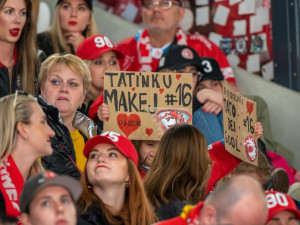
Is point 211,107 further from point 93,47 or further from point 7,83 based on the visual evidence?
point 7,83

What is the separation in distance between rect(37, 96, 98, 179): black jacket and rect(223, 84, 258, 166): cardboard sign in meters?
0.95

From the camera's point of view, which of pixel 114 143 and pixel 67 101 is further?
pixel 67 101

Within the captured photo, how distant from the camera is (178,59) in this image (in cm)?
791

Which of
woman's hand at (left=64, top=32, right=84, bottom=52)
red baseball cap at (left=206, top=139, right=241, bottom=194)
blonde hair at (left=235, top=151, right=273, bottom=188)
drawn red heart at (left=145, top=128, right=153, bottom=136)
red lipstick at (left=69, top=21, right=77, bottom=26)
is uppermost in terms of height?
red lipstick at (left=69, top=21, right=77, bottom=26)

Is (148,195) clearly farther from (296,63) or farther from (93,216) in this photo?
(296,63)

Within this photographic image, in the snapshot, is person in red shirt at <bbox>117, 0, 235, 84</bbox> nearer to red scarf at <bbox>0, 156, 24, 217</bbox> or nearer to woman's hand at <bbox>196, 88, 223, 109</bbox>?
woman's hand at <bbox>196, 88, 223, 109</bbox>

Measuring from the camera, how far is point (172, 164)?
6020mm

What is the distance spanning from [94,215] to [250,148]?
62.7 inches

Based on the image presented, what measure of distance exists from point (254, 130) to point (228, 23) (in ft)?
8.54

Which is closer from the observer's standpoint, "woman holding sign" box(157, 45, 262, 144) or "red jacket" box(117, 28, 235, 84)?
"woman holding sign" box(157, 45, 262, 144)

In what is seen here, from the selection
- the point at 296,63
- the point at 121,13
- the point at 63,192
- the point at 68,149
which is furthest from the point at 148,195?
the point at 121,13

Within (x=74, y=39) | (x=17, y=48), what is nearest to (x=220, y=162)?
(x=17, y=48)

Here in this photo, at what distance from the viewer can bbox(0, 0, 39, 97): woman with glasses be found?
7160 millimetres

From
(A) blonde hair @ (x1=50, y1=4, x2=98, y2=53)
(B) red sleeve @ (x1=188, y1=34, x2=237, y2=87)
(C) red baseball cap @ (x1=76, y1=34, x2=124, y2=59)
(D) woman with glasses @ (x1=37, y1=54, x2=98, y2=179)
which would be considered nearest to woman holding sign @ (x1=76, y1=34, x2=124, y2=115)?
(C) red baseball cap @ (x1=76, y1=34, x2=124, y2=59)
